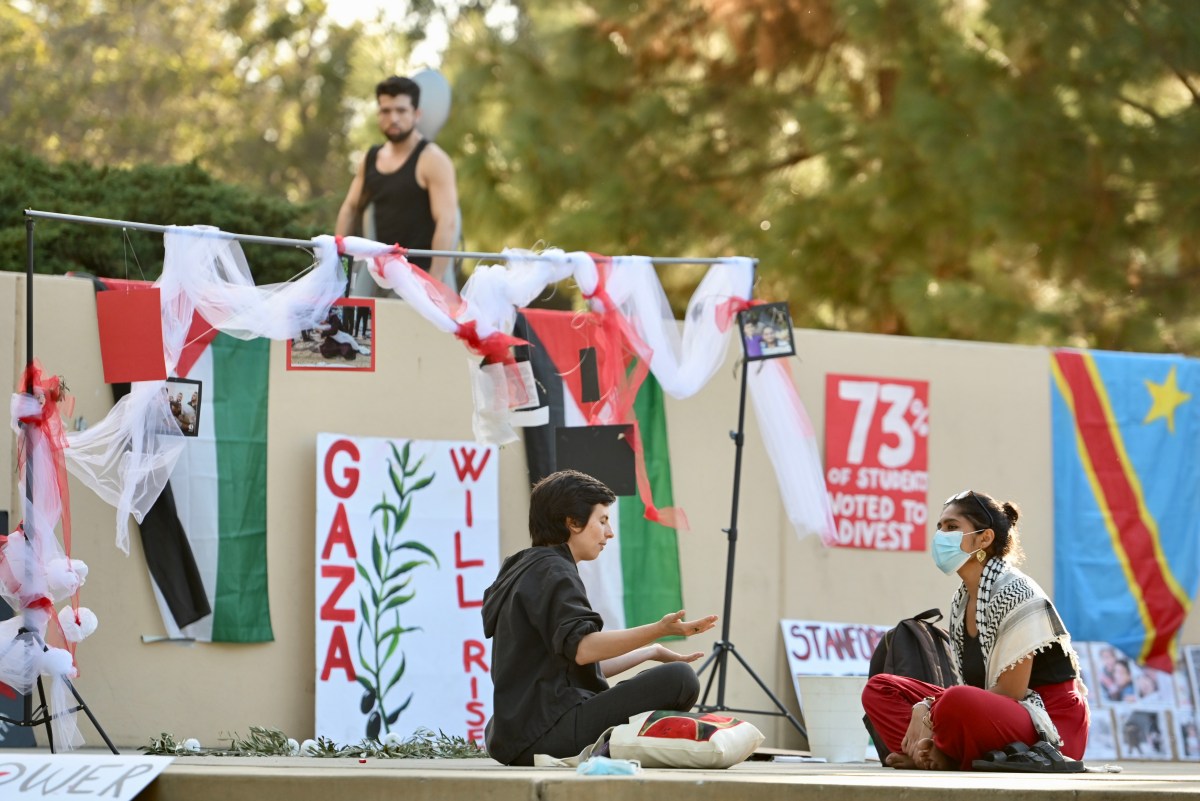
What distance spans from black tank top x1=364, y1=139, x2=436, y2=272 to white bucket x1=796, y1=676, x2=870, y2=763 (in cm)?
287

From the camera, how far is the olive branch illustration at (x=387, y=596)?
23.0 feet

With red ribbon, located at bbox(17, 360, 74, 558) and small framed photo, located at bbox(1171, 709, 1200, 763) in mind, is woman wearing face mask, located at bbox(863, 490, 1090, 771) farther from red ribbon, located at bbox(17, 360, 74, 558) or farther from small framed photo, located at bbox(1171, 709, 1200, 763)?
small framed photo, located at bbox(1171, 709, 1200, 763)

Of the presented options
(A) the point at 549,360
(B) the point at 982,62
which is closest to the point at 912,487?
(A) the point at 549,360

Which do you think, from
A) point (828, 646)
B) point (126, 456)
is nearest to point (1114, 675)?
point (828, 646)

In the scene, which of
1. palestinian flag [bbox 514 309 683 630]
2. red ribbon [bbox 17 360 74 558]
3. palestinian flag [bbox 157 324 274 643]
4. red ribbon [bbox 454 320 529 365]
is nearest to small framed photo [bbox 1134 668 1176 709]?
palestinian flag [bbox 514 309 683 630]

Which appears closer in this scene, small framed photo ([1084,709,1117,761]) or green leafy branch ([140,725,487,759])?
green leafy branch ([140,725,487,759])

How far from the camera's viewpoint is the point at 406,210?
A: 812cm

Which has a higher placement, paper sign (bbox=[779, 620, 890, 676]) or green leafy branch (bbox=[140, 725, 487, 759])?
paper sign (bbox=[779, 620, 890, 676])

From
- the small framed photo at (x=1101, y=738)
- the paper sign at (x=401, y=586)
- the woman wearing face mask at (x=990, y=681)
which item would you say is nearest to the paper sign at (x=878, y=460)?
the small framed photo at (x=1101, y=738)

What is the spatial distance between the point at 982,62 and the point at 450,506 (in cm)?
638

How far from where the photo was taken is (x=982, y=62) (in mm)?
11852

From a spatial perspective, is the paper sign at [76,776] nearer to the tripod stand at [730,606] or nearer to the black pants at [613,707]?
the black pants at [613,707]

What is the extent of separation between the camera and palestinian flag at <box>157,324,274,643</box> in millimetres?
6836

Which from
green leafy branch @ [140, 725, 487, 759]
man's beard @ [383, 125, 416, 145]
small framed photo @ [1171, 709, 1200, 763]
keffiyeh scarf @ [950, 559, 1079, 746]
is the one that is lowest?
small framed photo @ [1171, 709, 1200, 763]
